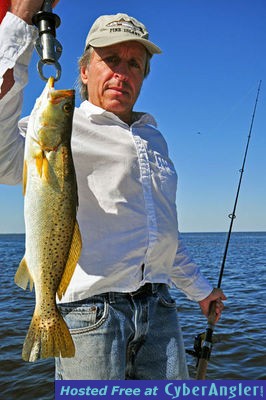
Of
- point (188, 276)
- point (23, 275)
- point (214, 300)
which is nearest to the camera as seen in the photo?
point (23, 275)

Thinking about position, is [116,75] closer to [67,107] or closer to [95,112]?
[95,112]

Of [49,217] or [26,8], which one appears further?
[49,217]

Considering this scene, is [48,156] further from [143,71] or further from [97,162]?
[143,71]

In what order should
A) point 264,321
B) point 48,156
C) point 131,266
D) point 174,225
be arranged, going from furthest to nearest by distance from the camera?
point 264,321 < point 174,225 < point 131,266 < point 48,156

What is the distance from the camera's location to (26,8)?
2.29 m

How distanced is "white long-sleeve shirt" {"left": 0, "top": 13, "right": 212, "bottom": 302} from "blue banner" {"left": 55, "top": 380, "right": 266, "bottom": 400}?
51 centimetres

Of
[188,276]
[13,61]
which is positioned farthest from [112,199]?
[188,276]

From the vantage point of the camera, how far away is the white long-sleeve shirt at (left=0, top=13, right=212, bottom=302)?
2.63 metres

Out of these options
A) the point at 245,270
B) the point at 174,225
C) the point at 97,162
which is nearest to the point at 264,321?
the point at 174,225

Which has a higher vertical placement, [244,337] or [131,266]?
[131,266]

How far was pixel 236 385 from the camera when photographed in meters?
2.67

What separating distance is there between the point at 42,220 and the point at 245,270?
20.9 meters

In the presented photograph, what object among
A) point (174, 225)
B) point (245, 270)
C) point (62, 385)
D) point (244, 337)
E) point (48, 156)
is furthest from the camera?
point (245, 270)

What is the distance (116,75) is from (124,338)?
66.9 inches
